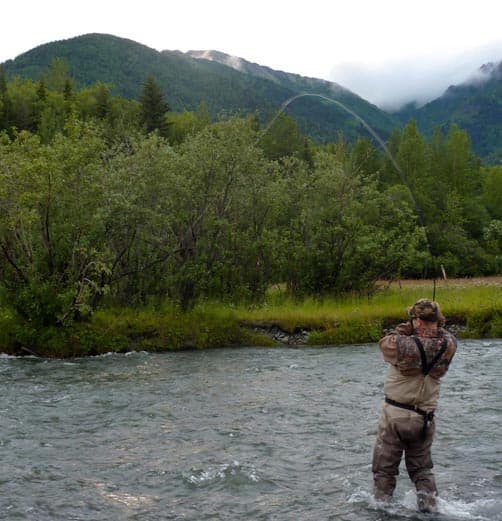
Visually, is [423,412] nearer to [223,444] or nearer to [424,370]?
[424,370]

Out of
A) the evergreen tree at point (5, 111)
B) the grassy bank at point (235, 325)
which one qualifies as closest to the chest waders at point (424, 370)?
the grassy bank at point (235, 325)

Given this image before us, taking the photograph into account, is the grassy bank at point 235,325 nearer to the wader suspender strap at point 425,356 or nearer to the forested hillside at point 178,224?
the forested hillside at point 178,224

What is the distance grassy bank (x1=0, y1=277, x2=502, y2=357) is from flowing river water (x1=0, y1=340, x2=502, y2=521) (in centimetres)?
272

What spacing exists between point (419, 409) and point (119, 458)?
4.55 metres

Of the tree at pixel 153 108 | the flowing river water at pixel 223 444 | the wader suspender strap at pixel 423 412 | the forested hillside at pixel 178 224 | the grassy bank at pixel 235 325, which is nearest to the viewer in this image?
the wader suspender strap at pixel 423 412

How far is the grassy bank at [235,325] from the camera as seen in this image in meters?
20.5

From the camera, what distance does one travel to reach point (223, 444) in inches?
414

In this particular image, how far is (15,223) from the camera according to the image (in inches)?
794

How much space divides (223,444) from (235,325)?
41.4 ft

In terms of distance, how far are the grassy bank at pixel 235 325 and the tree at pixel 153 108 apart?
38909 millimetres

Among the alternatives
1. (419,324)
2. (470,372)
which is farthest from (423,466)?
(470,372)

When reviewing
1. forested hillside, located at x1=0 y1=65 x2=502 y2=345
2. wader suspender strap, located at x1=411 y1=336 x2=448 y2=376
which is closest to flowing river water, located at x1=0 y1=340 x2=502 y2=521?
wader suspender strap, located at x1=411 y1=336 x2=448 y2=376

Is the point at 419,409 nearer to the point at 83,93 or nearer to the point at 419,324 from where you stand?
the point at 419,324

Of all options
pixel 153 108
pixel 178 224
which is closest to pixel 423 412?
pixel 178 224
